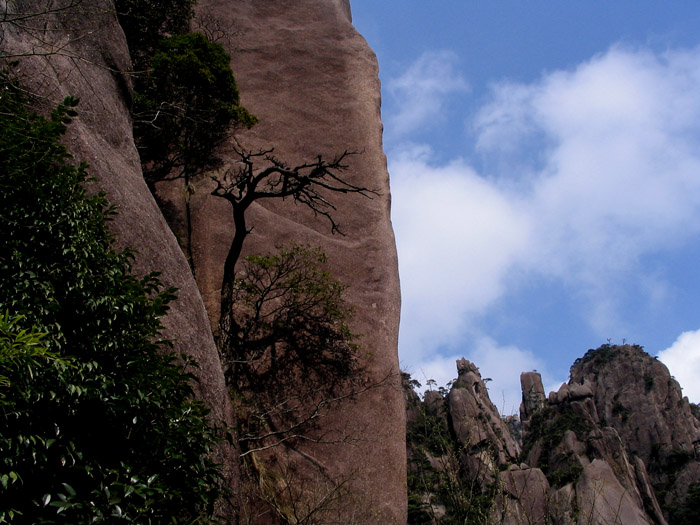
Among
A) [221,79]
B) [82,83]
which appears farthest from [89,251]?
[221,79]

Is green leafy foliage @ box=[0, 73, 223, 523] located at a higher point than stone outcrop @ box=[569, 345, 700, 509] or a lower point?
lower

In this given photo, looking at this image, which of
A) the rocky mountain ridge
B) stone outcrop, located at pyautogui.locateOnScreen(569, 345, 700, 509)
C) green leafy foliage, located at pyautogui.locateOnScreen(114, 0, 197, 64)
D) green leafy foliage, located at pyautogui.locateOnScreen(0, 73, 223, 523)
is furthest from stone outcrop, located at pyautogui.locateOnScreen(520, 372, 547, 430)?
green leafy foliage, located at pyautogui.locateOnScreen(0, 73, 223, 523)

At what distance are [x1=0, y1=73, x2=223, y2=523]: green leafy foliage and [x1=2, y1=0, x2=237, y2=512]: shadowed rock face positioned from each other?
1.12 m

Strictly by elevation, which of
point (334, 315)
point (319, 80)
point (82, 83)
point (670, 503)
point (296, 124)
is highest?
point (319, 80)

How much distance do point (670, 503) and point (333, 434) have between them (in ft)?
146

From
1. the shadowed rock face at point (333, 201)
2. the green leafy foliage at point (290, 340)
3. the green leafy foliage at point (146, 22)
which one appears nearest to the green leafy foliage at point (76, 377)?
the green leafy foliage at point (290, 340)

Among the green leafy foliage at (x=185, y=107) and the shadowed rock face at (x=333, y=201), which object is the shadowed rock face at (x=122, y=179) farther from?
the green leafy foliage at (x=185, y=107)

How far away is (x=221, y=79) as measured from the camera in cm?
1311

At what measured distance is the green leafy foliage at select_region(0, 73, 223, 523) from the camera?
4098 millimetres

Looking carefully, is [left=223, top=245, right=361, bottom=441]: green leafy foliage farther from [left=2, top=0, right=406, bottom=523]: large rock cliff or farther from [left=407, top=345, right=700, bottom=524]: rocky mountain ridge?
[left=407, top=345, right=700, bottom=524]: rocky mountain ridge

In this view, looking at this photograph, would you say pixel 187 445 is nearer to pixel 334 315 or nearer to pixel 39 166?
pixel 39 166

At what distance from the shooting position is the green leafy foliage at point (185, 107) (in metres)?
12.4

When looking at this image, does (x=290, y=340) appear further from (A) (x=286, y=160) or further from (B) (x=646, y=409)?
(B) (x=646, y=409)

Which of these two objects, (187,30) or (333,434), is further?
(187,30)
